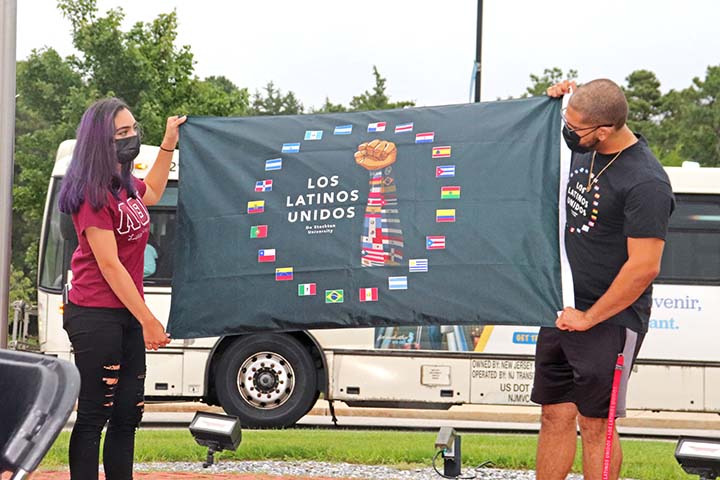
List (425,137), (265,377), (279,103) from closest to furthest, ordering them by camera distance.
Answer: (425,137)
(265,377)
(279,103)

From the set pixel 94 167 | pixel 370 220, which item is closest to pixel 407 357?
pixel 370 220

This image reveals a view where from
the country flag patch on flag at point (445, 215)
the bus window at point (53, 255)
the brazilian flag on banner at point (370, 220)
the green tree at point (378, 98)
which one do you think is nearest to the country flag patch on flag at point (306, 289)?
the brazilian flag on banner at point (370, 220)

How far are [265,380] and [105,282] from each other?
8.14 m

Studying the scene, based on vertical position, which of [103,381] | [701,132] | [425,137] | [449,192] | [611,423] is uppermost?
[701,132]

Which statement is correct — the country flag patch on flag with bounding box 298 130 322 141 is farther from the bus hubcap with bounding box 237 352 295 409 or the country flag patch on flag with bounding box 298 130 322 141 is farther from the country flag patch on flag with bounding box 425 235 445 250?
the bus hubcap with bounding box 237 352 295 409

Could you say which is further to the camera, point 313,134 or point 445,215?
point 313,134

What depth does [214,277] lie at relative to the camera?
708cm

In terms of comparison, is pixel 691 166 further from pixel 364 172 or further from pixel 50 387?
pixel 50 387

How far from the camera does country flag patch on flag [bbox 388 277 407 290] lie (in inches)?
268

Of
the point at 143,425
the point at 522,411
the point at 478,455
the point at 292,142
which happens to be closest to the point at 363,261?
the point at 292,142

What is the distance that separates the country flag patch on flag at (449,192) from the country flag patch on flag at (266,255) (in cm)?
110

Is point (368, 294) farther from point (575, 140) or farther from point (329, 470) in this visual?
point (329, 470)

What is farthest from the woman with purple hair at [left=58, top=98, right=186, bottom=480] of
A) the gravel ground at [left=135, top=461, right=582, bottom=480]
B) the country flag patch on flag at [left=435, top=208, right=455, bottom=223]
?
the gravel ground at [left=135, top=461, right=582, bottom=480]

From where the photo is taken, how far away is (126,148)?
18.4 feet
